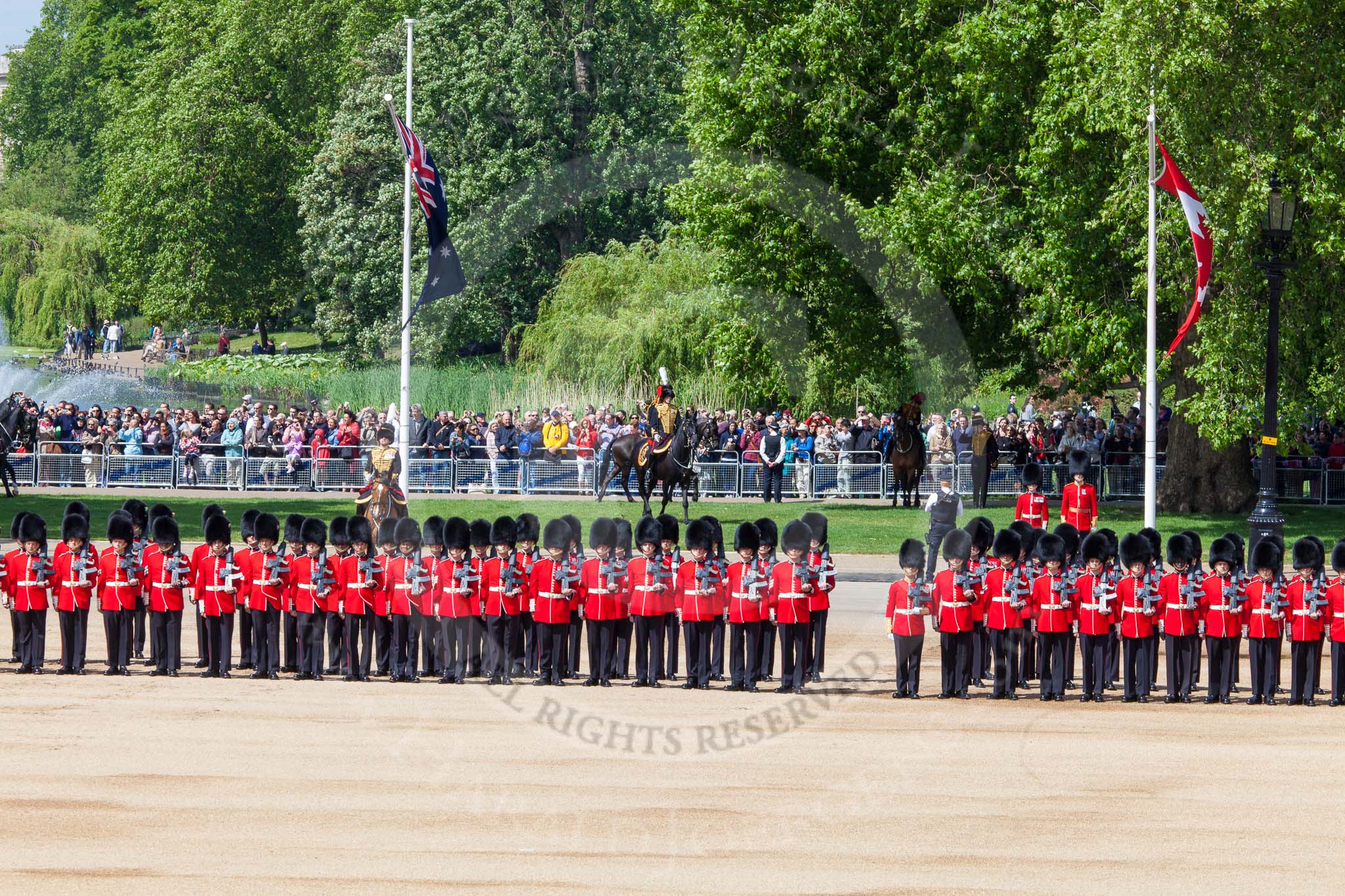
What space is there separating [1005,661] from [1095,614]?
2.73 feet

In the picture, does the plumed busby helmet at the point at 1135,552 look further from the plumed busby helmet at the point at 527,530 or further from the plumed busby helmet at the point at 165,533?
the plumed busby helmet at the point at 165,533

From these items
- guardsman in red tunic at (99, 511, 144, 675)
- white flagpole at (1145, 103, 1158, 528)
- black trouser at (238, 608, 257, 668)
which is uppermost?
white flagpole at (1145, 103, 1158, 528)

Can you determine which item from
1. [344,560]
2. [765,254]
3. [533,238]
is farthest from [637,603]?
[533,238]

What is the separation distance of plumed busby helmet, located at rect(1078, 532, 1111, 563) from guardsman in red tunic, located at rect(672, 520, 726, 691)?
231cm

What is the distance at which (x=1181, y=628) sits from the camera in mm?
14273

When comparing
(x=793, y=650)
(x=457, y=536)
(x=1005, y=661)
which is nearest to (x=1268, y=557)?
(x=1005, y=661)

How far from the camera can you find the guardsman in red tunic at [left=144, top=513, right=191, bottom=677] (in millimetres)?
14984

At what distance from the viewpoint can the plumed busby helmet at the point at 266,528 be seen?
1518 cm

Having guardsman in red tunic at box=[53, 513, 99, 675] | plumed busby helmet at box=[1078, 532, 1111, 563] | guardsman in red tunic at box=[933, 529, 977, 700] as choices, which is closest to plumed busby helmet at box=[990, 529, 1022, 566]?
guardsman in red tunic at box=[933, 529, 977, 700]

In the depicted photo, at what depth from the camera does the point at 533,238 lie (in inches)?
1996

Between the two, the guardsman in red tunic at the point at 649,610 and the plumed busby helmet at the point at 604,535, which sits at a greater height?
the plumed busby helmet at the point at 604,535

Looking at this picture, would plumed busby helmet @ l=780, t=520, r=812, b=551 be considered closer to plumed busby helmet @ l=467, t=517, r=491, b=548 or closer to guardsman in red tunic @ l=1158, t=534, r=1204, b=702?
plumed busby helmet @ l=467, t=517, r=491, b=548

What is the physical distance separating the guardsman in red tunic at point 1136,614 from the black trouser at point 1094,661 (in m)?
0.19

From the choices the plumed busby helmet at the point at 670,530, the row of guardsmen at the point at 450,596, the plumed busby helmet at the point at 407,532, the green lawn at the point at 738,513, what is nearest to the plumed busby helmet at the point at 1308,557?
the row of guardsmen at the point at 450,596
